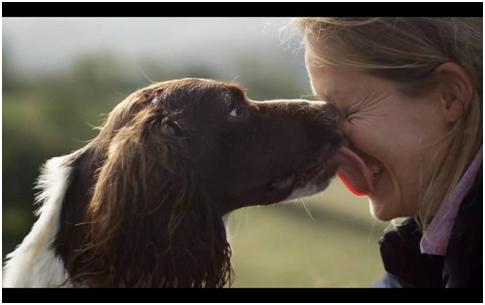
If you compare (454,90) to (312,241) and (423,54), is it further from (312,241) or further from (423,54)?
(312,241)

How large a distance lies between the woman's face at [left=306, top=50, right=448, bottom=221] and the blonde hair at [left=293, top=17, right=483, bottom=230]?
4cm

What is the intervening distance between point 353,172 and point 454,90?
0.55 m

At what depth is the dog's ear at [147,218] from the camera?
404cm

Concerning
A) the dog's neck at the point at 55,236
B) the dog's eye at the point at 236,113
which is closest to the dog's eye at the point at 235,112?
the dog's eye at the point at 236,113

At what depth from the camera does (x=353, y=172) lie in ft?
14.3

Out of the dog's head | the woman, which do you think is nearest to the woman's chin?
the woman

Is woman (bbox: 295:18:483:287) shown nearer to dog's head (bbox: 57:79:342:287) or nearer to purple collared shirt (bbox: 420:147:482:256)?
purple collared shirt (bbox: 420:147:482:256)

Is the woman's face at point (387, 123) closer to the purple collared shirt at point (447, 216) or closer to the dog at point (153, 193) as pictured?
the purple collared shirt at point (447, 216)

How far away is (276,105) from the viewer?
436cm

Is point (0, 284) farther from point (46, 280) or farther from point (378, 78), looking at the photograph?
point (378, 78)

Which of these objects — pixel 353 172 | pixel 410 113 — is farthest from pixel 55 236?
pixel 410 113

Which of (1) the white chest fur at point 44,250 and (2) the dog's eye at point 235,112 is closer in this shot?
(1) the white chest fur at point 44,250

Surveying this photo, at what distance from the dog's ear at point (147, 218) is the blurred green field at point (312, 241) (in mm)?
229

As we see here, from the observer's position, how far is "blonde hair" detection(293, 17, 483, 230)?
4.20m
